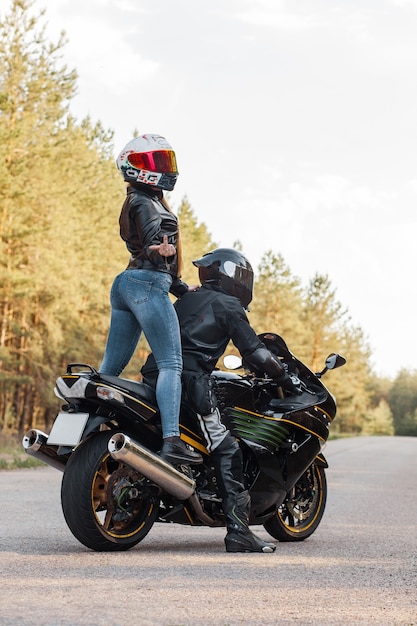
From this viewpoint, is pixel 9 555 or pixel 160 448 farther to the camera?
pixel 160 448

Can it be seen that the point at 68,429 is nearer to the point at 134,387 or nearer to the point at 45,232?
the point at 134,387

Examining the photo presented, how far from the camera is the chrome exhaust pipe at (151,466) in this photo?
5.95m

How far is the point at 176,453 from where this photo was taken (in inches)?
252

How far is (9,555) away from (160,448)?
3.67 ft

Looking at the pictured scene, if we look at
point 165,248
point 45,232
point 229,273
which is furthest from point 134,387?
point 45,232

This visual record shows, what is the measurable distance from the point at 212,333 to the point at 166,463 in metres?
0.99

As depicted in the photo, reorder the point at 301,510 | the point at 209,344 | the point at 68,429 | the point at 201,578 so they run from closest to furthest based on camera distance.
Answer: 1. the point at 201,578
2. the point at 68,429
3. the point at 209,344
4. the point at 301,510

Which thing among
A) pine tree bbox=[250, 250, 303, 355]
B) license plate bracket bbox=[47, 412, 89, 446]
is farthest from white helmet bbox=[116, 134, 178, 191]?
pine tree bbox=[250, 250, 303, 355]

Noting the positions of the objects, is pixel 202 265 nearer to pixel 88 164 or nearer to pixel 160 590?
pixel 160 590

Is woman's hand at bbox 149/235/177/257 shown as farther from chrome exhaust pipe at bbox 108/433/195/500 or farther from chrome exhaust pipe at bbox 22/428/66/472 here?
chrome exhaust pipe at bbox 22/428/66/472

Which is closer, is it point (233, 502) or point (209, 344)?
point (233, 502)

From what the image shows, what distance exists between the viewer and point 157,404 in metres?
6.47

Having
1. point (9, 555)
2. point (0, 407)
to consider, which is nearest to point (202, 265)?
point (9, 555)

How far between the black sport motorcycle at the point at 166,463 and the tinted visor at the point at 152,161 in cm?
132
